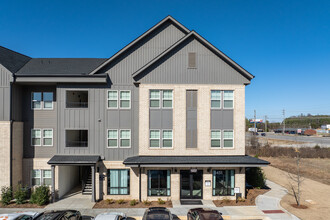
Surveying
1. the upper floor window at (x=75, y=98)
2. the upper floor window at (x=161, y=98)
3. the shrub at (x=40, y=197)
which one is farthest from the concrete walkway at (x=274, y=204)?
the upper floor window at (x=75, y=98)

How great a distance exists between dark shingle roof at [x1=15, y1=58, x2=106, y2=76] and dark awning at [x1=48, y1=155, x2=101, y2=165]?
726cm

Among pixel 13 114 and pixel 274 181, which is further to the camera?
pixel 274 181

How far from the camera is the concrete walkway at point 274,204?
13.6 m

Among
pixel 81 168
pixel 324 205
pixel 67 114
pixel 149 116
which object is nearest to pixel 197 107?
pixel 149 116

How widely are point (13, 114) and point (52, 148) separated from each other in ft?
14.0

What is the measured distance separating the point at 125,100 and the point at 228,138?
9.79 metres

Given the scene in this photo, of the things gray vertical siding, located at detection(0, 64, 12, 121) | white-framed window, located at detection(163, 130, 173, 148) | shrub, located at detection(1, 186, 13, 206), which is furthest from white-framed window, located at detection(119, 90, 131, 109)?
shrub, located at detection(1, 186, 13, 206)

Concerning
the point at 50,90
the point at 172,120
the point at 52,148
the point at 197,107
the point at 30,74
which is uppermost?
Result: the point at 30,74

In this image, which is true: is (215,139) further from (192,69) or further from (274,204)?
(274,204)

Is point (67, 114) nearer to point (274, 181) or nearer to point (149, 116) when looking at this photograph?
point (149, 116)

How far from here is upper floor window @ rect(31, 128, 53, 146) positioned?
17609 mm

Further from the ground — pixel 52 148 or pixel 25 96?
pixel 25 96

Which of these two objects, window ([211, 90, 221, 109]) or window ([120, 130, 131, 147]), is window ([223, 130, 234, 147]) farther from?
window ([120, 130, 131, 147])

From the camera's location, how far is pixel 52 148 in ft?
57.6
